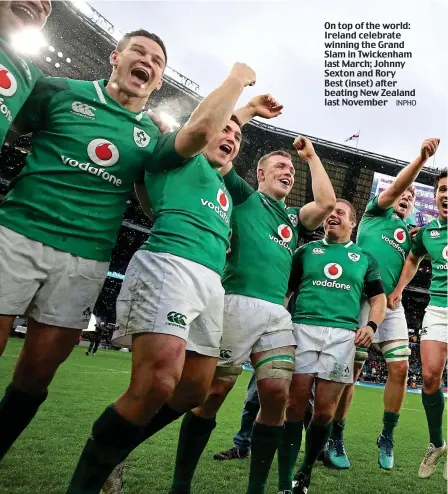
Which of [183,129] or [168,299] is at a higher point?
[183,129]

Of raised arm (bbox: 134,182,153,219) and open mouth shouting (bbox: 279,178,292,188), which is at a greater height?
open mouth shouting (bbox: 279,178,292,188)

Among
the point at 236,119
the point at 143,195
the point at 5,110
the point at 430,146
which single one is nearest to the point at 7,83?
the point at 5,110

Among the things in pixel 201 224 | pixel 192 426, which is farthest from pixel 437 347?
pixel 201 224

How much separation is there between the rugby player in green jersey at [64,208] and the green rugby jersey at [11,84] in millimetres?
152

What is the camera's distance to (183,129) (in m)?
2.01

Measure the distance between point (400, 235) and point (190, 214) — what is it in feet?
9.73

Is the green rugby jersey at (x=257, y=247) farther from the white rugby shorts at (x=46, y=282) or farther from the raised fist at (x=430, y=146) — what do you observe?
the raised fist at (x=430, y=146)

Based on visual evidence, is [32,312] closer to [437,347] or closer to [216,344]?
[216,344]

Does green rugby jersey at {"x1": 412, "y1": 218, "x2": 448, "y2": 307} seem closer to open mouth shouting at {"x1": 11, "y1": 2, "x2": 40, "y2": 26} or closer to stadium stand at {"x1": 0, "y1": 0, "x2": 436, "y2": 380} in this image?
open mouth shouting at {"x1": 11, "y1": 2, "x2": 40, "y2": 26}

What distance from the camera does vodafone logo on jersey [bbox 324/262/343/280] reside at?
3.33 meters

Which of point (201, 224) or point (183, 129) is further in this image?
point (201, 224)

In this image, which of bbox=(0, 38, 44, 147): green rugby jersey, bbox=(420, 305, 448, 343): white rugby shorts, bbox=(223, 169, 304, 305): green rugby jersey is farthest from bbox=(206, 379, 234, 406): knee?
bbox=(420, 305, 448, 343): white rugby shorts

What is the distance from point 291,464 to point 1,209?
2261 mm

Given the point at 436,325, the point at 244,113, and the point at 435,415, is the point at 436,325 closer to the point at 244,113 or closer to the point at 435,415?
the point at 435,415
